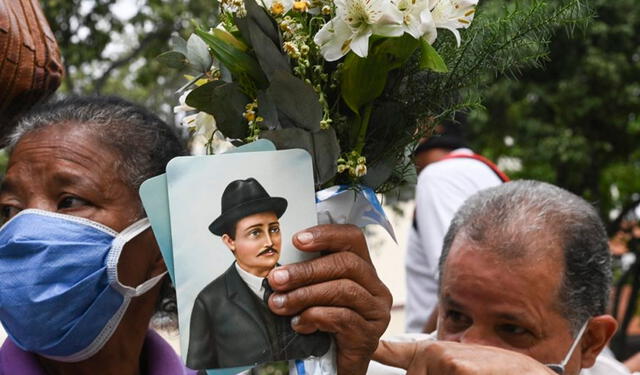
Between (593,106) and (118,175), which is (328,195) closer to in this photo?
(118,175)

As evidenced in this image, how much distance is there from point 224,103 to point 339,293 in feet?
1.62

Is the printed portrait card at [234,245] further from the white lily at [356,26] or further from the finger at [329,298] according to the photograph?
the white lily at [356,26]

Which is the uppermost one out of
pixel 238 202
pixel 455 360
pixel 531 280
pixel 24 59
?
pixel 24 59

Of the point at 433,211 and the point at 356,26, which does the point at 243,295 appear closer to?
the point at 356,26

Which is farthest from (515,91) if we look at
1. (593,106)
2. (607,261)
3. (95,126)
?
(95,126)

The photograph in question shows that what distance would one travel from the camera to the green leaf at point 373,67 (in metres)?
1.92

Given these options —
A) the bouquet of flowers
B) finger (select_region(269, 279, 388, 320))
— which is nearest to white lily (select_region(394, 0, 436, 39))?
the bouquet of flowers

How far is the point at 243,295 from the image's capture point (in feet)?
6.15

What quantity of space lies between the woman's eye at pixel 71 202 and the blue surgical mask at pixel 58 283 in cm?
4

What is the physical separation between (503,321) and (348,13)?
1.23 meters

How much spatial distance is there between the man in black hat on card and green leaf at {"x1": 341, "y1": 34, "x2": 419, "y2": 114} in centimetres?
29

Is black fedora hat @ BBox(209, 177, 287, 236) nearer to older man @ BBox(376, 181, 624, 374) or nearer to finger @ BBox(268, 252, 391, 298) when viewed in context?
finger @ BBox(268, 252, 391, 298)

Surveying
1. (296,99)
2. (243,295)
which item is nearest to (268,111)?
(296,99)

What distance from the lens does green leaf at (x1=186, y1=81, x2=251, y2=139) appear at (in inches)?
78.0
